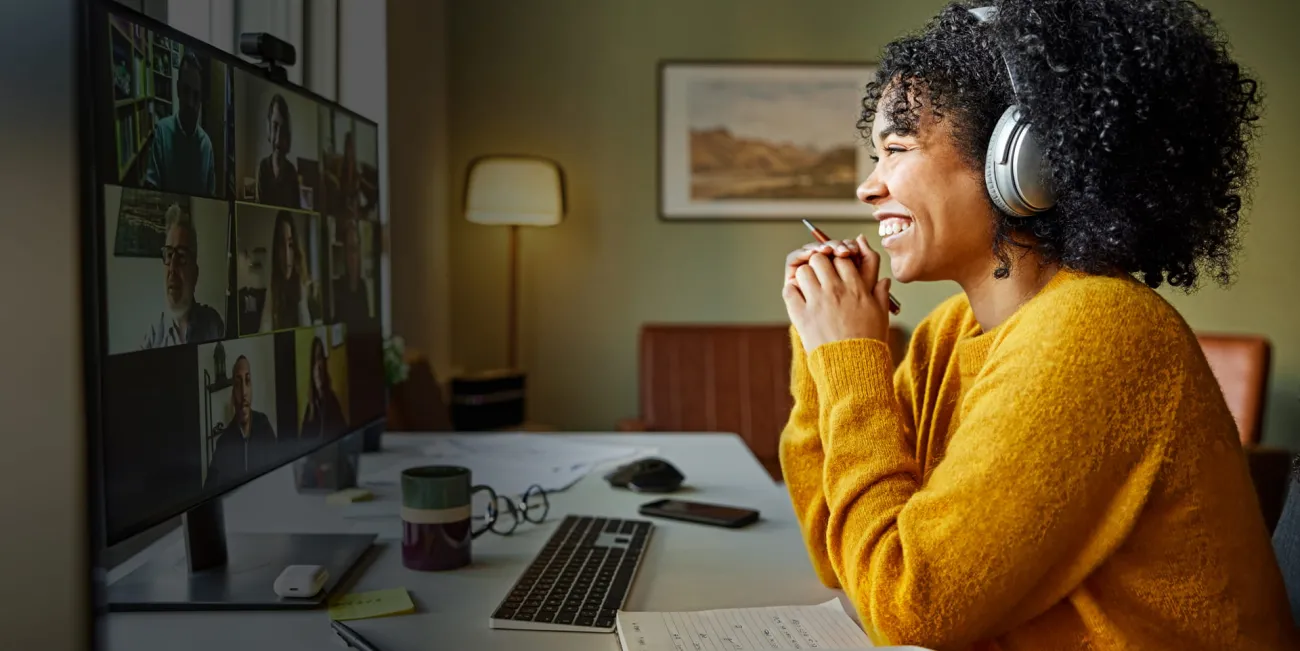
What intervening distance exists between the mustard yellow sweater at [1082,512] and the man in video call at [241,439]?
59cm

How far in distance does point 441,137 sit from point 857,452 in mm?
3011

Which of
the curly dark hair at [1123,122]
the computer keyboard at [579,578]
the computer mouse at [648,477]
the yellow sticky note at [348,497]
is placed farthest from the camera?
the computer mouse at [648,477]

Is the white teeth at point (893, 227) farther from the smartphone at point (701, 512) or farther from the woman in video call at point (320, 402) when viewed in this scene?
the woman in video call at point (320, 402)

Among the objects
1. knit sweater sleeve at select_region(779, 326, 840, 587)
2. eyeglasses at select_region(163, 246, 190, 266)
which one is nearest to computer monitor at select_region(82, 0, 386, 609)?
eyeglasses at select_region(163, 246, 190, 266)

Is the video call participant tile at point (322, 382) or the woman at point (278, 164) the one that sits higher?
the woman at point (278, 164)

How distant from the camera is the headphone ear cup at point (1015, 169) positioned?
87cm

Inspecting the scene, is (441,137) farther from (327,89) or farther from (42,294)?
(42,294)

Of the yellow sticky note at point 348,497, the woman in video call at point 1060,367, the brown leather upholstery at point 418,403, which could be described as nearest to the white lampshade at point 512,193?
the brown leather upholstery at point 418,403

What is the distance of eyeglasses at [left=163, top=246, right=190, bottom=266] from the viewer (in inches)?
32.1

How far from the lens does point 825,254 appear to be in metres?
1.11

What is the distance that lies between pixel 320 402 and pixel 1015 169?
0.83 m

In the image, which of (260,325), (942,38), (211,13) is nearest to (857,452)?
(942,38)

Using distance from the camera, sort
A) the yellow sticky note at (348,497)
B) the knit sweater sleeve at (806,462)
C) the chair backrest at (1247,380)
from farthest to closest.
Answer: the chair backrest at (1247,380)
the yellow sticky note at (348,497)
the knit sweater sleeve at (806,462)

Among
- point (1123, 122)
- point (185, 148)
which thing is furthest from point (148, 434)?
point (1123, 122)
